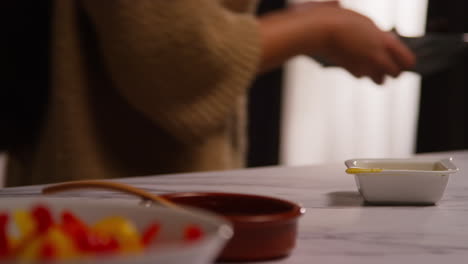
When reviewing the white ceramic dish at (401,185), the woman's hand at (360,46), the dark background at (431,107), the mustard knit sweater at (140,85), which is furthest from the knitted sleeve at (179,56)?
the dark background at (431,107)

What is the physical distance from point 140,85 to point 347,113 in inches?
65.9

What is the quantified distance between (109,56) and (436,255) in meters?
0.55

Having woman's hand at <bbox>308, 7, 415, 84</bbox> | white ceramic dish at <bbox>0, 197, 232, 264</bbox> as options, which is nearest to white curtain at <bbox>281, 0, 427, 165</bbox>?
woman's hand at <bbox>308, 7, 415, 84</bbox>

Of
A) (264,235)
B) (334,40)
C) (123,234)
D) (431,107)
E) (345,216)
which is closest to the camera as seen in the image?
(123,234)

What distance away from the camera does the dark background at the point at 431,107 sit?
233cm

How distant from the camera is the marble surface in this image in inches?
20.2

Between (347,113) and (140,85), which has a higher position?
(140,85)

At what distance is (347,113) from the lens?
2.54 meters

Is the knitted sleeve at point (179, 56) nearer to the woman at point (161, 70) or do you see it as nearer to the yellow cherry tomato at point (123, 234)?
the woman at point (161, 70)

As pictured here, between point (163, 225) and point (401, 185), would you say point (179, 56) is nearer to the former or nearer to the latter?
point (401, 185)

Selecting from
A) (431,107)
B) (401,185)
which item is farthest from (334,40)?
(431,107)

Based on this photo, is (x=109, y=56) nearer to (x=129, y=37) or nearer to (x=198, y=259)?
(x=129, y=37)

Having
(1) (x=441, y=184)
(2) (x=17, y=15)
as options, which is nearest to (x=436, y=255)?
(1) (x=441, y=184)

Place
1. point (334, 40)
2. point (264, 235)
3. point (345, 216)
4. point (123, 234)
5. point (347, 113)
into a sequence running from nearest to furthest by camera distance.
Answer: point (123, 234), point (264, 235), point (345, 216), point (334, 40), point (347, 113)
